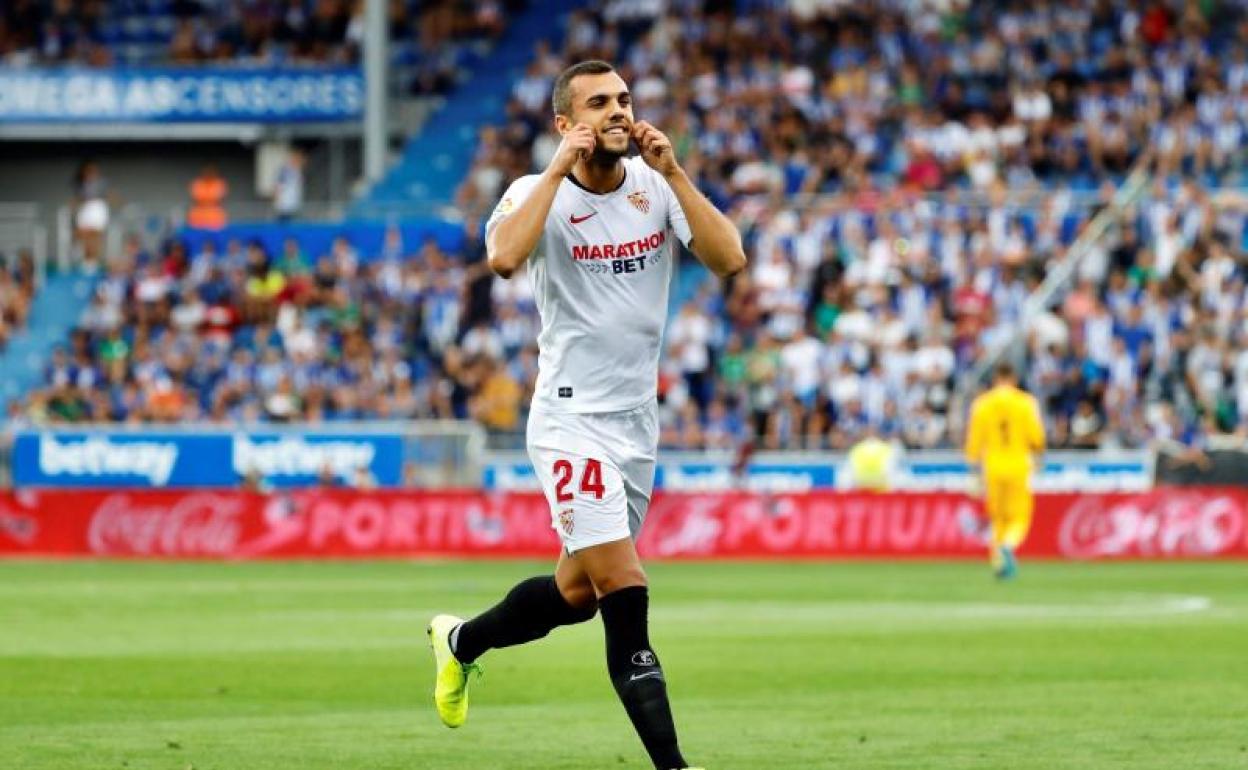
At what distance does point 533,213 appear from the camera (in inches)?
351

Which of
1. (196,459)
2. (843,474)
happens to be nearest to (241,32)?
(196,459)

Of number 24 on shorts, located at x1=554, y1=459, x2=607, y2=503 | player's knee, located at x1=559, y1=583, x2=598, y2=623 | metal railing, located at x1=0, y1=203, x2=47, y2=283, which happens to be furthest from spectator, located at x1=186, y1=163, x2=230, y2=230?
number 24 on shorts, located at x1=554, y1=459, x2=607, y2=503

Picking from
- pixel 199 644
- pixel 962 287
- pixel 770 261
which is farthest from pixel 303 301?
pixel 199 644

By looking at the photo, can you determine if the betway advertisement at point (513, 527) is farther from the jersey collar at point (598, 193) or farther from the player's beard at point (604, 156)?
Result: the player's beard at point (604, 156)

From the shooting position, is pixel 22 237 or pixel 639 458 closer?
pixel 639 458

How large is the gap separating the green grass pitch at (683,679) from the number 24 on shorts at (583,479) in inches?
66.3

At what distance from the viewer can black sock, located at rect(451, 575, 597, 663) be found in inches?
388

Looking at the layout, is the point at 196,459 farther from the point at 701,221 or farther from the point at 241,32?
the point at 701,221

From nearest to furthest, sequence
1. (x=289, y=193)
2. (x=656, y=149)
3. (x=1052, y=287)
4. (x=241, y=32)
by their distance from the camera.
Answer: (x=656, y=149), (x=1052, y=287), (x=289, y=193), (x=241, y=32)

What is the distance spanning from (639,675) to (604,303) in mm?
1330

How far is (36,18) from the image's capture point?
4881cm

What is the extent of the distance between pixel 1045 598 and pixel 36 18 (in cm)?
3064

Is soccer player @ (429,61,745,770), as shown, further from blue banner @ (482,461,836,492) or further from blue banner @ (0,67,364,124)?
blue banner @ (0,67,364,124)

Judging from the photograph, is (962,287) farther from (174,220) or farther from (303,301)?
Result: (174,220)
